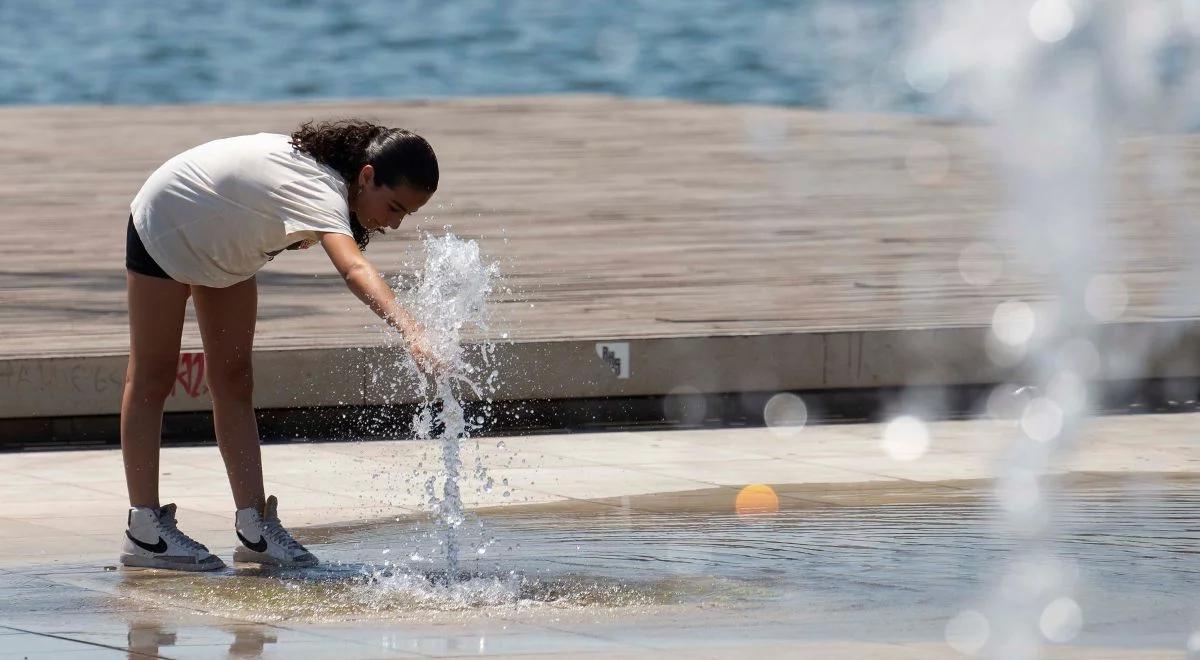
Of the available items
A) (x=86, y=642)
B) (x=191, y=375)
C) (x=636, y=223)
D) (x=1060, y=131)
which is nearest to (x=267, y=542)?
(x=86, y=642)

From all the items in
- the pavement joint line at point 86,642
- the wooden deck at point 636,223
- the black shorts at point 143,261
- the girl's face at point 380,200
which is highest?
the wooden deck at point 636,223

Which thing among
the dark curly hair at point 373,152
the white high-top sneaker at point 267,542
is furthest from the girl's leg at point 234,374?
the dark curly hair at point 373,152

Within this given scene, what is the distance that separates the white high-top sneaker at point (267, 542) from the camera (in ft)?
20.2

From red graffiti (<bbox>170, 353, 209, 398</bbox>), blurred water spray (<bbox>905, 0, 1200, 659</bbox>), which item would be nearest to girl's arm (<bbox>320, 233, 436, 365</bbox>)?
blurred water spray (<bbox>905, 0, 1200, 659</bbox>)

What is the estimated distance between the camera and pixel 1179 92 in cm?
995

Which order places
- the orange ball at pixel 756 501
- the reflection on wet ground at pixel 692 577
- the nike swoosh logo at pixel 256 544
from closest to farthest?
1. the reflection on wet ground at pixel 692 577
2. the nike swoosh logo at pixel 256 544
3. the orange ball at pixel 756 501

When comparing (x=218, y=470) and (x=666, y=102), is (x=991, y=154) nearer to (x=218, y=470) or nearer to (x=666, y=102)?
(x=666, y=102)

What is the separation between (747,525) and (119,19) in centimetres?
6502

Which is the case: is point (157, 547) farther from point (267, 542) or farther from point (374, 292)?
point (374, 292)

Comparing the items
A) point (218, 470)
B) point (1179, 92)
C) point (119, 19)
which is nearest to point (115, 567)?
point (218, 470)

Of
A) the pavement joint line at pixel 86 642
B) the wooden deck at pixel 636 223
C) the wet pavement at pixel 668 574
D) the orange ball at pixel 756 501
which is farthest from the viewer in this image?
the wooden deck at pixel 636 223

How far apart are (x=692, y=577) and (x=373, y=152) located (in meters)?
1.41

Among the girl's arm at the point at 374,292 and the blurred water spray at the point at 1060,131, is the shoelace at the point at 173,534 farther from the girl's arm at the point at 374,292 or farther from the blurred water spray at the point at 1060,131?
the blurred water spray at the point at 1060,131

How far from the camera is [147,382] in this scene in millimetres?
6250
